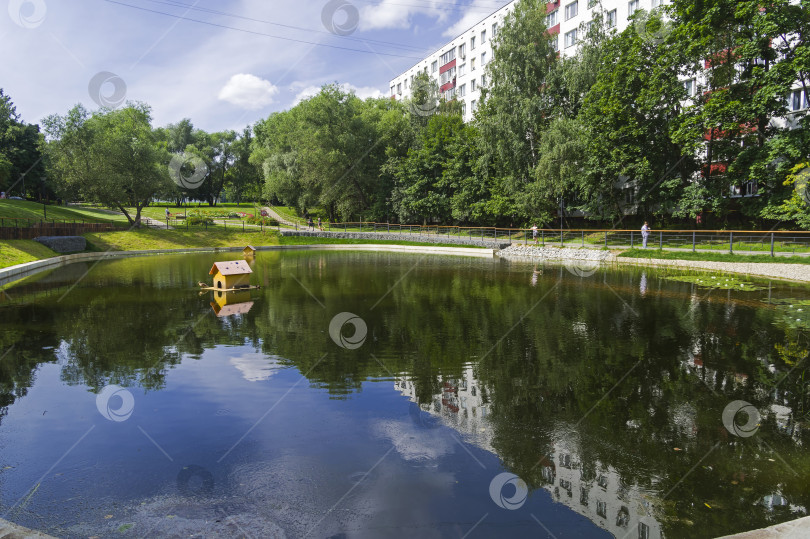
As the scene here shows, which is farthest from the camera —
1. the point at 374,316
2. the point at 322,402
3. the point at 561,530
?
the point at 374,316

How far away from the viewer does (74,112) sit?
53.2 meters

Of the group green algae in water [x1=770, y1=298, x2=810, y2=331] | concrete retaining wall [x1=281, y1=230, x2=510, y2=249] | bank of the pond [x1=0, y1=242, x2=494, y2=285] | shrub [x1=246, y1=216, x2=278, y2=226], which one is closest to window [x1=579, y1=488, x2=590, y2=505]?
green algae in water [x1=770, y1=298, x2=810, y2=331]

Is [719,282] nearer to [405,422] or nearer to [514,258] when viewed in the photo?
[514,258]

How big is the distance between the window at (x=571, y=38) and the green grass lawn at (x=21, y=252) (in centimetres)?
5146

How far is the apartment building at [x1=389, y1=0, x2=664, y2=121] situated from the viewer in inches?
1864

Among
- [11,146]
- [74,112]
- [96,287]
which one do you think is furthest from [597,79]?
[11,146]

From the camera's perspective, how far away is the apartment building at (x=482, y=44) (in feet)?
155

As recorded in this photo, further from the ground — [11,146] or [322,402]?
[11,146]

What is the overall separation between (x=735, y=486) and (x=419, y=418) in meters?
4.25

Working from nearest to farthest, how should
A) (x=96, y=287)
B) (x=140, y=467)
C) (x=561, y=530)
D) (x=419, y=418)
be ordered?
(x=561, y=530), (x=140, y=467), (x=419, y=418), (x=96, y=287)

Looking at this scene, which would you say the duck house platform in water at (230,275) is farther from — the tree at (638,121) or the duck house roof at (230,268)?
the tree at (638,121)

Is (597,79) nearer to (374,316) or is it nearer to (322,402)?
(374,316)

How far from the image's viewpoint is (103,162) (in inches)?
2019

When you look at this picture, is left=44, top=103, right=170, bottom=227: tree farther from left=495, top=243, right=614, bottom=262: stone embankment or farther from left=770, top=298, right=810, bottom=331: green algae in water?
left=770, top=298, right=810, bottom=331: green algae in water
